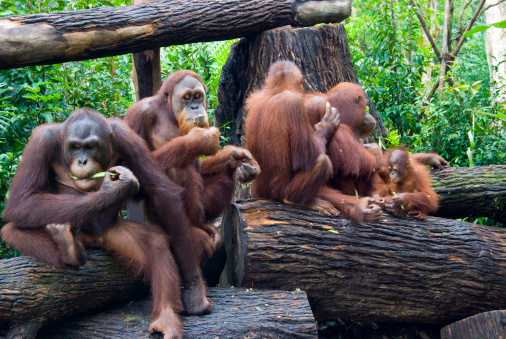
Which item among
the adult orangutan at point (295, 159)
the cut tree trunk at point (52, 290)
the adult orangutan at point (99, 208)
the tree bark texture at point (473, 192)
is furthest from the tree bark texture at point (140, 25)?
the cut tree trunk at point (52, 290)

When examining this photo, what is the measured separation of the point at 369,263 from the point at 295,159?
992 millimetres

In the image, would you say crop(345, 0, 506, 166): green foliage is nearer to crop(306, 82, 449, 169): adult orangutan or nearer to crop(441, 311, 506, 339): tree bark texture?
crop(306, 82, 449, 169): adult orangutan

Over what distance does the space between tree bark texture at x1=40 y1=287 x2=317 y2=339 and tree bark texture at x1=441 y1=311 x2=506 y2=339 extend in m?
1.07

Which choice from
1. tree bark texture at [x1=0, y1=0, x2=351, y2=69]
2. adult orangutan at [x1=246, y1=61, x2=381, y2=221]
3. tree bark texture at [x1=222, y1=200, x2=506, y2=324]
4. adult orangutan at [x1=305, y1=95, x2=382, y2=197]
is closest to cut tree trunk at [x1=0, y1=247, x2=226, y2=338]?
tree bark texture at [x1=222, y1=200, x2=506, y2=324]

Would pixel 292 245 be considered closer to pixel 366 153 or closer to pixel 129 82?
pixel 366 153

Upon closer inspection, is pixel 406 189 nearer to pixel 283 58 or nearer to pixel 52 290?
pixel 283 58

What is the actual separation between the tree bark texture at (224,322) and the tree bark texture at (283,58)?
2582mm

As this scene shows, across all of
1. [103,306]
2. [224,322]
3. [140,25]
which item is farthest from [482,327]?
[140,25]

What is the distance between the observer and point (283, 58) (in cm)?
552

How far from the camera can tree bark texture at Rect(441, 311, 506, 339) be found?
3.26 metres

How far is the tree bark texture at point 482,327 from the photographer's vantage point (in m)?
3.26

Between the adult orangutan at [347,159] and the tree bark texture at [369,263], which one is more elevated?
the adult orangutan at [347,159]

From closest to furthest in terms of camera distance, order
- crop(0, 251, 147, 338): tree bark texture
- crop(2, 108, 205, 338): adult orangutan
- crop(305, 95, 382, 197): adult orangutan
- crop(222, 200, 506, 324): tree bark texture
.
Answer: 1. crop(0, 251, 147, 338): tree bark texture
2. crop(2, 108, 205, 338): adult orangutan
3. crop(222, 200, 506, 324): tree bark texture
4. crop(305, 95, 382, 197): adult orangutan

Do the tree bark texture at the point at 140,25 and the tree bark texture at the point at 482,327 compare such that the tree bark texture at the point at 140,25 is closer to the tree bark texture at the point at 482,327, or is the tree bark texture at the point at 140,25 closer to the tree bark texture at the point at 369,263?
the tree bark texture at the point at 369,263
